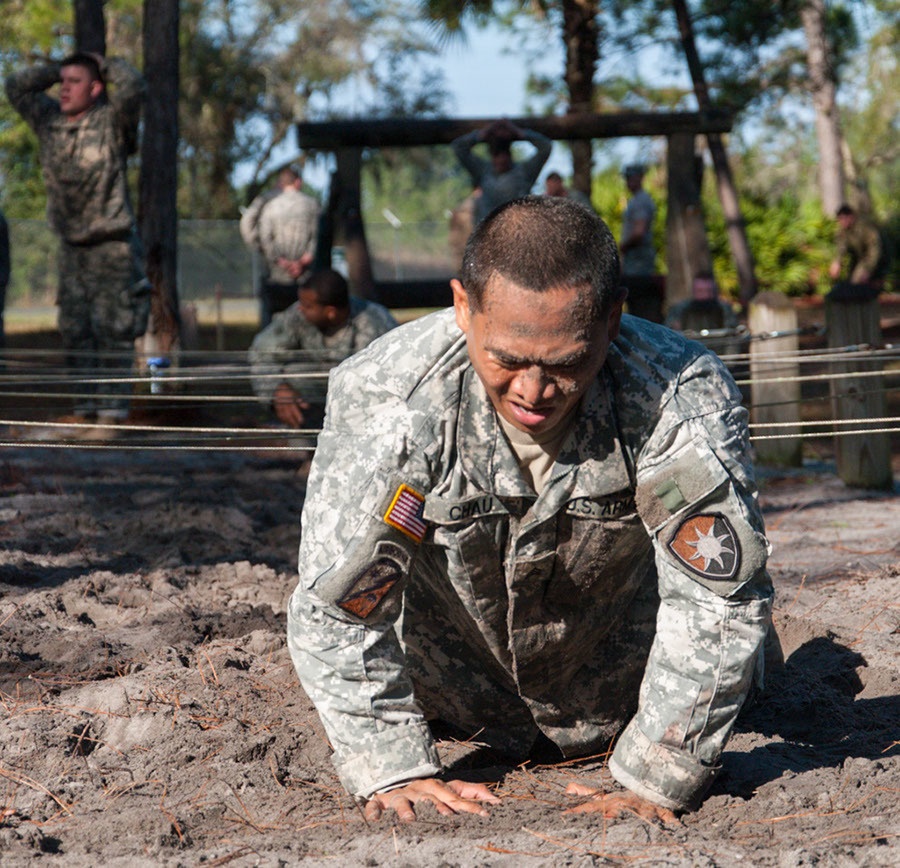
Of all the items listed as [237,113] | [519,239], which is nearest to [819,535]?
[519,239]

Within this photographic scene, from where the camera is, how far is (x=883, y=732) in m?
3.41

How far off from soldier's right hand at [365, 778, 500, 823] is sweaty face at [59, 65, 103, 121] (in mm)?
6762

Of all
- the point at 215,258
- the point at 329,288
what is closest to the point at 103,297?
the point at 329,288

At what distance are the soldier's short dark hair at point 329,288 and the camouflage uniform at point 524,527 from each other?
14.1 feet

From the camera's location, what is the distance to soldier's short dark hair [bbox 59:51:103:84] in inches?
323

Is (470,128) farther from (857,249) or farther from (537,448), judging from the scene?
(537,448)

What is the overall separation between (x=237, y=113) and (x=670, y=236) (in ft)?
87.6

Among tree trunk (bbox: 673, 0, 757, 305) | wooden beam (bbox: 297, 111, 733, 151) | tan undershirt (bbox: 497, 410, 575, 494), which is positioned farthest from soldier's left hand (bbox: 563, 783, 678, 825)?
tree trunk (bbox: 673, 0, 757, 305)

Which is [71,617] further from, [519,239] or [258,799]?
[519,239]

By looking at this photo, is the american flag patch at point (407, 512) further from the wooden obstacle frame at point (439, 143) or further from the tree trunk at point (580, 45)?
the tree trunk at point (580, 45)

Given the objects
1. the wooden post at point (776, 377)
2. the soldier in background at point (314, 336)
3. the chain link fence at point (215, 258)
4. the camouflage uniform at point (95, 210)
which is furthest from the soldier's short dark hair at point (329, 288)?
the chain link fence at point (215, 258)

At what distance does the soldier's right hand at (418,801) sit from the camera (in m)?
2.64

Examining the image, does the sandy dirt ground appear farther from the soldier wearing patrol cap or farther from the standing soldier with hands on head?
the standing soldier with hands on head

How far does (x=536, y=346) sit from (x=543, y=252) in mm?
176
